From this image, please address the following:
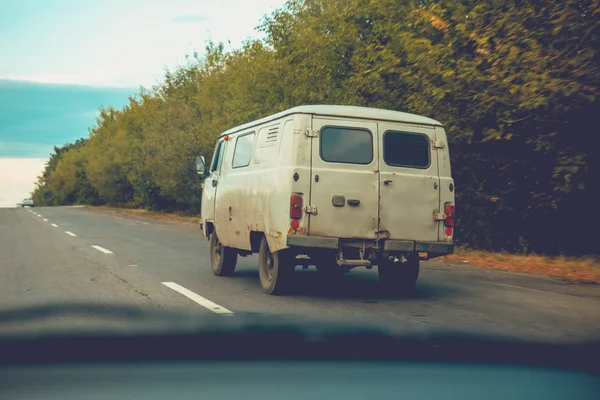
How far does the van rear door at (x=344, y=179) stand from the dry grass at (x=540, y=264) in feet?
16.1

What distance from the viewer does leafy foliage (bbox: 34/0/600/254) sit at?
39.8 ft

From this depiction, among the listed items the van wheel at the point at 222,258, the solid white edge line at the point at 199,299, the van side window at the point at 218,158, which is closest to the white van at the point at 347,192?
the solid white edge line at the point at 199,299

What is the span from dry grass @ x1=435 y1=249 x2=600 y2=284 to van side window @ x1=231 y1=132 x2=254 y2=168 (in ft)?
18.6

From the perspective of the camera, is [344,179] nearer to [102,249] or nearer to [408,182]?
[408,182]

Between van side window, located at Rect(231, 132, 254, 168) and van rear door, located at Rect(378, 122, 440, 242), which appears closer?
van rear door, located at Rect(378, 122, 440, 242)

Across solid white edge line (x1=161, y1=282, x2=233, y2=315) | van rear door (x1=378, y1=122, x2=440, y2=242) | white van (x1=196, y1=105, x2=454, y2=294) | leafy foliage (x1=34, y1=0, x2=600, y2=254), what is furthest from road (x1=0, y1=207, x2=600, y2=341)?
leafy foliage (x1=34, y1=0, x2=600, y2=254)

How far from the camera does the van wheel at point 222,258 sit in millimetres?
11359

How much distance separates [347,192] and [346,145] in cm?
59

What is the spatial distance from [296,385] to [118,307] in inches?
172

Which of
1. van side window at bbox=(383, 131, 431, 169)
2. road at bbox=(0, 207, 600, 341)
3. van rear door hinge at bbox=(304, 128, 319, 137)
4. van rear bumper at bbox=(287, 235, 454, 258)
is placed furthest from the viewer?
van side window at bbox=(383, 131, 431, 169)

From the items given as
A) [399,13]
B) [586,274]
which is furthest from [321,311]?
[399,13]

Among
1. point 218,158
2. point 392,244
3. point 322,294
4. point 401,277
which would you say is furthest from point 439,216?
point 218,158

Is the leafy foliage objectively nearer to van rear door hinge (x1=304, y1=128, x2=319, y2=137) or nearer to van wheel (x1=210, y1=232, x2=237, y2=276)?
van rear door hinge (x1=304, y1=128, x2=319, y2=137)

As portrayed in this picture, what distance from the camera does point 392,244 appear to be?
8914mm
